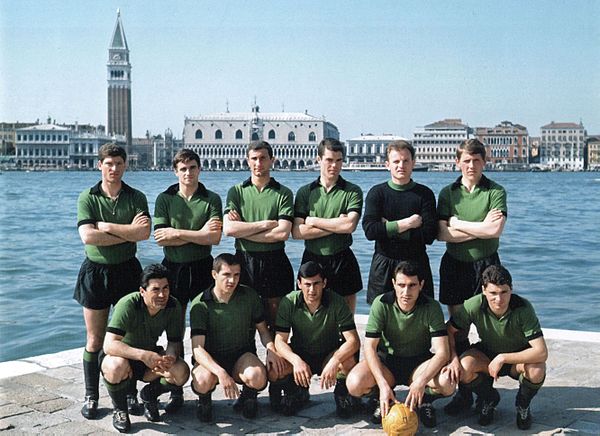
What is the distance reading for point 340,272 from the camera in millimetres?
5016

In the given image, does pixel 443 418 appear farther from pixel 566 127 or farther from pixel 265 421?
pixel 566 127

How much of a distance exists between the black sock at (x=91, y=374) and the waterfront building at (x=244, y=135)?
125m

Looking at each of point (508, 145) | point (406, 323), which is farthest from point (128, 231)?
point (508, 145)

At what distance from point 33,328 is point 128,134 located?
381 ft

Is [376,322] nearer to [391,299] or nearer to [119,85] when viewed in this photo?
[391,299]

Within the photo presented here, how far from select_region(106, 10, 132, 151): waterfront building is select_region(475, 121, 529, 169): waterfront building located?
5527 centimetres

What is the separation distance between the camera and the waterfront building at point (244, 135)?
130 m

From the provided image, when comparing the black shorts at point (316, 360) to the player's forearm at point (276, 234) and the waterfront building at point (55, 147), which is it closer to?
the player's forearm at point (276, 234)

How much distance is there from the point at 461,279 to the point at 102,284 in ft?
6.84

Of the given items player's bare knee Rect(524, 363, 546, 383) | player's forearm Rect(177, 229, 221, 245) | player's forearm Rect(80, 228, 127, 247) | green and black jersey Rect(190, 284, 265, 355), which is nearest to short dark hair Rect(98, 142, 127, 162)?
player's forearm Rect(80, 228, 127, 247)

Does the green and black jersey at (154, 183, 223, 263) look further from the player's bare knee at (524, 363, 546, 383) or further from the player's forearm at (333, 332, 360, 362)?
the player's bare knee at (524, 363, 546, 383)

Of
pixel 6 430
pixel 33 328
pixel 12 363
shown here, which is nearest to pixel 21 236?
pixel 33 328

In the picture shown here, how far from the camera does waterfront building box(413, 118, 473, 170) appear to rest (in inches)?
5015

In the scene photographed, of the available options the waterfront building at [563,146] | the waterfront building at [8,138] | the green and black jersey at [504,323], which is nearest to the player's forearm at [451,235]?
the green and black jersey at [504,323]
